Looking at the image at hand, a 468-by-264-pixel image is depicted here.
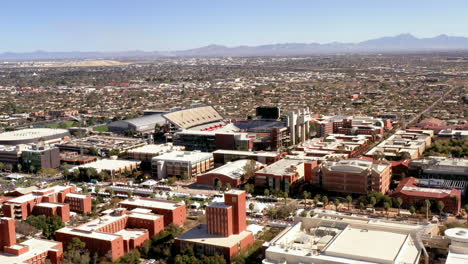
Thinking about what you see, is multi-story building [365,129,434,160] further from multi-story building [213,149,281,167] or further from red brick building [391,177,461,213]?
red brick building [391,177,461,213]

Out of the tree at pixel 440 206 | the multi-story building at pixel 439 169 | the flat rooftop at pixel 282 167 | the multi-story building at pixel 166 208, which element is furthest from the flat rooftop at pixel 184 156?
the tree at pixel 440 206

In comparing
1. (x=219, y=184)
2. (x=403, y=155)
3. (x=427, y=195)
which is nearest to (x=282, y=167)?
(x=219, y=184)

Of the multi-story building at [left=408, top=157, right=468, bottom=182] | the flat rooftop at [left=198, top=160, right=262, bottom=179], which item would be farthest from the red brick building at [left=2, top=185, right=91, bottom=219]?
the multi-story building at [left=408, top=157, right=468, bottom=182]

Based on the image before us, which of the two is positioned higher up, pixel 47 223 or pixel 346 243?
pixel 346 243

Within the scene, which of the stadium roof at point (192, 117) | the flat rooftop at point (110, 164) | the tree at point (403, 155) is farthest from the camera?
the stadium roof at point (192, 117)

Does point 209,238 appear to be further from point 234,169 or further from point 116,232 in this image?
point 234,169

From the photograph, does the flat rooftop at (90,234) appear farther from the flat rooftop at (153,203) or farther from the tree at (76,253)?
the flat rooftop at (153,203)
